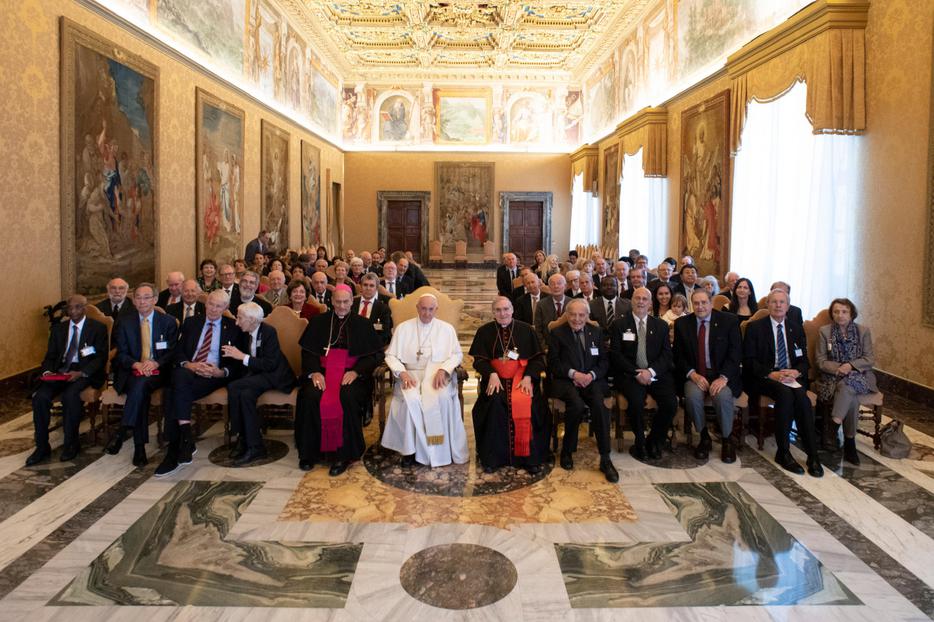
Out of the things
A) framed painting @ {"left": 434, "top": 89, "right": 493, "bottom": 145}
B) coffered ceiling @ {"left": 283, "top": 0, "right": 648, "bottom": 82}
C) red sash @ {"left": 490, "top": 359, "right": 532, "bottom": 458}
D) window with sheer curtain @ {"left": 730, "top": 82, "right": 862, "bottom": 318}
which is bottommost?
red sash @ {"left": 490, "top": 359, "right": 532, "bottom": 458}

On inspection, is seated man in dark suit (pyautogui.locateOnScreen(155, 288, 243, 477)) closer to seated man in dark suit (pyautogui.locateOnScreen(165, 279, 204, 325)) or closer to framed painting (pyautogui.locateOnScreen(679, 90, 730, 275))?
seated man in dark suit (pyautogui.locateOnScreen(165, 279, 204, 325))

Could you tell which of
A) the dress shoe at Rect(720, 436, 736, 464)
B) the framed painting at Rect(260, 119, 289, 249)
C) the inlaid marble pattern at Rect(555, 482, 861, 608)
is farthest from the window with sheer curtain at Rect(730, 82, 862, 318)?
the framed painting at Rect(260, 119, 289, 249)

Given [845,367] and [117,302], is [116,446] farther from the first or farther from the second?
[845,367]

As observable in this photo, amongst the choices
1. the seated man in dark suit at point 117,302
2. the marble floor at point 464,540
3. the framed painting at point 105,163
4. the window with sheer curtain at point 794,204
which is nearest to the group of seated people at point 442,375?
the marble floor at point 464,540

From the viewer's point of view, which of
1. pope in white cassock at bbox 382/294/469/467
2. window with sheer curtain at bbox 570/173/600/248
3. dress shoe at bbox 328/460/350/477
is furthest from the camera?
window with sheer curtain at bbox 570/173/600/248

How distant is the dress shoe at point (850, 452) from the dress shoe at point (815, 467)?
→ 1.34 ft

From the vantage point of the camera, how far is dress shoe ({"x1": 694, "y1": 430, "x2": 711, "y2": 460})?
515cm

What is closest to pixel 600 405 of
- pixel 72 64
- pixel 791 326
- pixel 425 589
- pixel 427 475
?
pixel 427 475

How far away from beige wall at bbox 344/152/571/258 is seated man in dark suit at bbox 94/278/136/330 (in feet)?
60.2

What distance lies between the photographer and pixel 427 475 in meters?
4.83

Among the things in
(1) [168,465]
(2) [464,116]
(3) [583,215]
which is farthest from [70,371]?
(2) [464,116]

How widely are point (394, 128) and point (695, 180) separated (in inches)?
591

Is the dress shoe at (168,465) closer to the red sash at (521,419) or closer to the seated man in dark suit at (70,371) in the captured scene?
the seated man in dark suit at (70,371)

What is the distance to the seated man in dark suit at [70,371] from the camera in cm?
490
